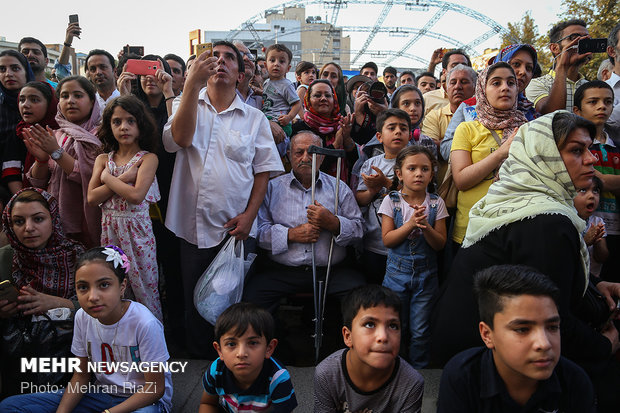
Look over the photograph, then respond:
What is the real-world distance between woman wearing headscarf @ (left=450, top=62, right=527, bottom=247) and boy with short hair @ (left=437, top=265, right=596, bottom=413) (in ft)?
4.13

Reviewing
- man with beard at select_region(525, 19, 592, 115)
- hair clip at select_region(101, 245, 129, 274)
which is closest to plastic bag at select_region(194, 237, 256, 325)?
hair clip at select_region(101, 245, 129, 274)

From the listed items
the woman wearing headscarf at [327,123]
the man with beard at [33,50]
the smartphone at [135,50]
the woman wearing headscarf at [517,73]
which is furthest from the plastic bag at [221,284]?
the man with beard at [33,50]

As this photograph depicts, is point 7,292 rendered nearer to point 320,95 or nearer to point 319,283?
point 319,283

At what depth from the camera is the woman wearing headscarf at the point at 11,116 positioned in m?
3.62

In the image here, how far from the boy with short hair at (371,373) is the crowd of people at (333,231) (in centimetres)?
1

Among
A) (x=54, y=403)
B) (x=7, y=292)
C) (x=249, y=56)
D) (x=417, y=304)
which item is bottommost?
(x=54, y=403)

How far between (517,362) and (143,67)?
349 centimetres

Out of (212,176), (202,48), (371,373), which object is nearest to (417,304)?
(371,373)

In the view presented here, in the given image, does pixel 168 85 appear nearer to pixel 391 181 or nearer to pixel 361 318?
pixel 391 181

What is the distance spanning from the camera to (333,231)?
3.14 metres

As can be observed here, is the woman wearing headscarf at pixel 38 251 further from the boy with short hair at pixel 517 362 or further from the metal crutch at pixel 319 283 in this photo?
the boy with short hair at pixel 517 362

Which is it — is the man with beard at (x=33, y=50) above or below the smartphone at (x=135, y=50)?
above

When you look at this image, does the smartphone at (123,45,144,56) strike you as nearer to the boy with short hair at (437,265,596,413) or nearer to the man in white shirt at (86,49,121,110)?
the man in white shirt at (86,49,121,110)

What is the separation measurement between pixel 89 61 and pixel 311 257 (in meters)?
3.05
